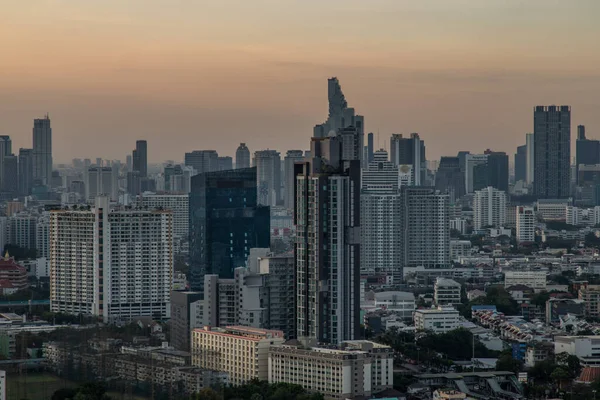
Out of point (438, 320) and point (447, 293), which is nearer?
point (438, 320)

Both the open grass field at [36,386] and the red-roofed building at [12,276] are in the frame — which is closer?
the open grass field at [36,386]

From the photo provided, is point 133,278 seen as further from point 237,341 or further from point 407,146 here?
point 407,146

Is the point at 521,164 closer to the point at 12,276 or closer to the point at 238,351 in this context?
the point at 12,276

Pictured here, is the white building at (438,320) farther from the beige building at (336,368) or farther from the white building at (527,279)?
the white building at (527,279)

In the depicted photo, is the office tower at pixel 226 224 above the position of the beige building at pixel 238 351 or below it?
above

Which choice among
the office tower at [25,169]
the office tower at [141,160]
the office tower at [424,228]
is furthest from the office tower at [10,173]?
the office tower at [424,228]

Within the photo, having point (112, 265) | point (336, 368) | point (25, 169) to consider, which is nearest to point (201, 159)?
point (25, 169)

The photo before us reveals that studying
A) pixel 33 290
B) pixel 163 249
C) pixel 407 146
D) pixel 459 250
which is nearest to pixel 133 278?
pixel 163 249
